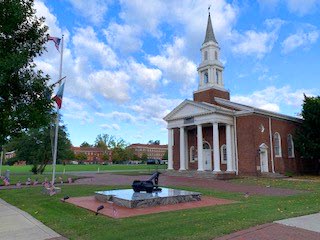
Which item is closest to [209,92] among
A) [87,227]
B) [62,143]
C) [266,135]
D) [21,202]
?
[266,135]

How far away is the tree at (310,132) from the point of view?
113ft

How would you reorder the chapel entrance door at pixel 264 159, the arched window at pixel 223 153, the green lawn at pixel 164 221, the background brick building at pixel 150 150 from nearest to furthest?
the green lawn at pixel 164 221 → the chapel entrance door at pixel 264 159 → the arched window at pixel 223 153 → the background brick building at pixel 150 150

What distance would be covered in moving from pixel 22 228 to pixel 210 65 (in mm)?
31407

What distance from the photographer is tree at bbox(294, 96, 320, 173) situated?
113ft

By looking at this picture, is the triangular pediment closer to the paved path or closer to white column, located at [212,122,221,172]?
white column, located at [212,122,221,172]

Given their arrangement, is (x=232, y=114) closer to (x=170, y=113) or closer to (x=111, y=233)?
(x=170, y=113)

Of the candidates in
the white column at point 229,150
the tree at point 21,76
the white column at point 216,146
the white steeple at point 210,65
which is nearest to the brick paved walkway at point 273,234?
the tree at point 21,76

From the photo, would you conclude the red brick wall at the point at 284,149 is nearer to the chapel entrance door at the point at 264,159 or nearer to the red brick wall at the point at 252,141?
the red brick wall at the point at 252,141

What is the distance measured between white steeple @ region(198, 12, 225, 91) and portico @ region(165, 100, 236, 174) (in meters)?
4.35

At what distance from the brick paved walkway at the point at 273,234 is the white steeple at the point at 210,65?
2964 cm

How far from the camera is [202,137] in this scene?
35.8 metres

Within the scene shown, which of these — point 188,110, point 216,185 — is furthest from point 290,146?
point 216,185

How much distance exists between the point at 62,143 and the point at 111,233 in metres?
33.1

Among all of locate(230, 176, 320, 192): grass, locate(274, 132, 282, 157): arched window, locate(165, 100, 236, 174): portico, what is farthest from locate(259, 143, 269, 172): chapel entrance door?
locate(230, 176, 320, 192): grass
